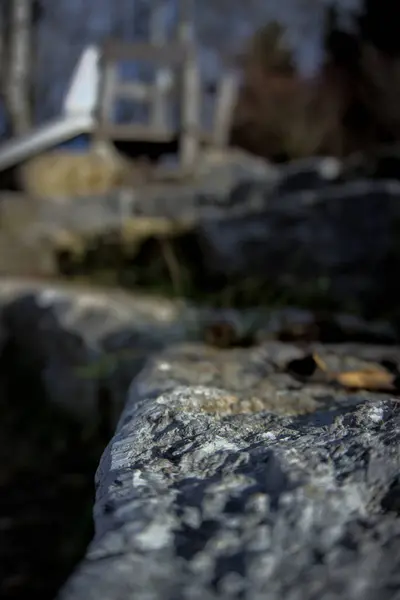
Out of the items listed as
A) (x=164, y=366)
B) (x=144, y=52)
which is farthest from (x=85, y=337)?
(x=144, y=52)

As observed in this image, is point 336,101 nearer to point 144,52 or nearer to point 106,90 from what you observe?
point 144,52

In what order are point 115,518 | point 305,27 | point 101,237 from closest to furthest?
point 115,518 < point 101,237 < point 305,27

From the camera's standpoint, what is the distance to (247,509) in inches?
19.8

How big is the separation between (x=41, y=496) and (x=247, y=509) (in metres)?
1.45

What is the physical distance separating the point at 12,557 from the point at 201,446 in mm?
1203

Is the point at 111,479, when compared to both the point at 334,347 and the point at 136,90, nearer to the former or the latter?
the point at 334,347

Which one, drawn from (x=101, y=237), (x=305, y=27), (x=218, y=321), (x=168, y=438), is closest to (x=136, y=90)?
(x=101, y=237)

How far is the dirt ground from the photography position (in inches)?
60.5

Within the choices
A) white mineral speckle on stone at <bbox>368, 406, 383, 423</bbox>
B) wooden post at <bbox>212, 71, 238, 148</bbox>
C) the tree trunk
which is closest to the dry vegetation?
wooden post at <bbox>212, 71, 238, 148</bbox>

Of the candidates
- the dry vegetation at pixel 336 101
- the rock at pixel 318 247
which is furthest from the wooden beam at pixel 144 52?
the dry vegetation at pixel 336 101

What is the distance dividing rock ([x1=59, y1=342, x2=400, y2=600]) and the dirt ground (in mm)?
908

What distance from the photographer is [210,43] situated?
40.3 ft

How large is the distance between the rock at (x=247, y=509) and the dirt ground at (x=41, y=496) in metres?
0.91

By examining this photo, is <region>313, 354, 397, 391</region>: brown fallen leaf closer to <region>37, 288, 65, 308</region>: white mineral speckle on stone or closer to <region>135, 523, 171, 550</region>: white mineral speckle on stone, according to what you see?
<region>135, 523, 171, 550</region>: white mineral speckle on stone
